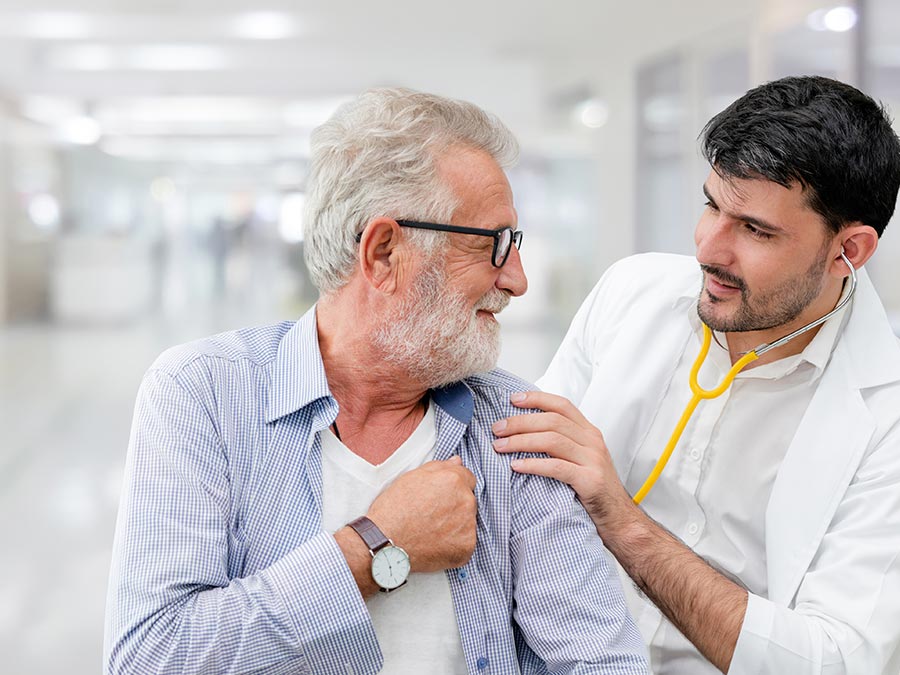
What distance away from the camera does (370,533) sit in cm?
120

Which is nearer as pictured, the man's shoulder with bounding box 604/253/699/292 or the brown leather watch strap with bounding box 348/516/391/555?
the brown leather watch strap with bounding box 348/516/391/555

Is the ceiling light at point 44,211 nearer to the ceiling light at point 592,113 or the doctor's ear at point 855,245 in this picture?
the ceiling light at point 592,113

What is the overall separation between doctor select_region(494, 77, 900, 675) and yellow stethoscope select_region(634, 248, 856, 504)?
0.10 feet

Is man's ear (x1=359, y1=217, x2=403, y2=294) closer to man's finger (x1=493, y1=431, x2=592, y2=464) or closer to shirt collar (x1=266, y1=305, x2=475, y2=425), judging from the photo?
shirt collar (x1=266, y1=305, x2=475, y2=425)

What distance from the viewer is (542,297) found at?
14.3ft

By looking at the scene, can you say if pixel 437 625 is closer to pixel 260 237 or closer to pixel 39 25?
pixel 260 237

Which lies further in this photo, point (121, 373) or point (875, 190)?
point (121, 373)

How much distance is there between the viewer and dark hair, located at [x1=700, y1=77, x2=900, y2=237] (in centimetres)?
149

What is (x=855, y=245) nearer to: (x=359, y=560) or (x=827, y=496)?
(x=827, y=496)

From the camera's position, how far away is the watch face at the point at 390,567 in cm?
118

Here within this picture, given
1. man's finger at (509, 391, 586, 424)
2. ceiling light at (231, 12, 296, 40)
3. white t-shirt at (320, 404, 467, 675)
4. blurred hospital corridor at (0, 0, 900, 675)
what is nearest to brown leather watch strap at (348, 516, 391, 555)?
white t-shirt at (320, 404, 467, 675)

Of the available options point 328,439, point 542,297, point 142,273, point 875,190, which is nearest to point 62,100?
point 142,273

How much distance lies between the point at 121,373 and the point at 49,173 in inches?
38.1

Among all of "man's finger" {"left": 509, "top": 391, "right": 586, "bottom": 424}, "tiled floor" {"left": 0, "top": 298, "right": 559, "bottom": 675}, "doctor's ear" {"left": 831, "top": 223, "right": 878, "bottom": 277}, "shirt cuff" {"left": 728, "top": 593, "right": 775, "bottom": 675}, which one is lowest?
"tiled floor" {"left": 0, "top": 298, "right": 559, "bottom": 675}
